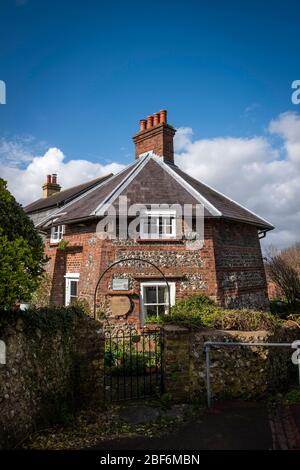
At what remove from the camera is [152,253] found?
1290 cm

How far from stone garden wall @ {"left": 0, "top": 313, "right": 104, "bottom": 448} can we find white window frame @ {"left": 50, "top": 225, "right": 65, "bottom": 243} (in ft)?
30.9

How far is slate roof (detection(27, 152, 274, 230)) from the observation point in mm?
13602

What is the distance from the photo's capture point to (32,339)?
18.1 feet

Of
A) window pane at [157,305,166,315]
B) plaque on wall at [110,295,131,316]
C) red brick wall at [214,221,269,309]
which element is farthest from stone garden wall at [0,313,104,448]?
red brick wall at [214,221,269,309]

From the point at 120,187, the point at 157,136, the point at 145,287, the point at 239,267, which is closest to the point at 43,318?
the point at 145,287

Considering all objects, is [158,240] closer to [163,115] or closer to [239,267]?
[239,267]

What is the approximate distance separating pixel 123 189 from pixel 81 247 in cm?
302

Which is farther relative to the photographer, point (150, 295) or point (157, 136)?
point (157, 136)

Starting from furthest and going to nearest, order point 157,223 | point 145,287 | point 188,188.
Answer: point 188,188
point 157,223
point 145,287

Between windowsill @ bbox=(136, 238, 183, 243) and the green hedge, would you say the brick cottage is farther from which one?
the green hedge

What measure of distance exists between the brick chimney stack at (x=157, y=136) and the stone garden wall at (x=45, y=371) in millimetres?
12284

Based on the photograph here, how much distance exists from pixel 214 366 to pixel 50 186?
22.3m

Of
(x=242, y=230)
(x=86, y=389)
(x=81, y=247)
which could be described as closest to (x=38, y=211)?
(x=81, y=247)

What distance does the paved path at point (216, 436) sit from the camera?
202 inches
